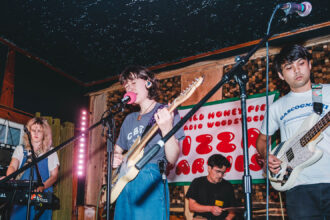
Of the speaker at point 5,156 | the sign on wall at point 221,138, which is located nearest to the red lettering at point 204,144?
the sign on wall at point 221,138

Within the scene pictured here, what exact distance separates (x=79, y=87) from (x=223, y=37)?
3.27 m

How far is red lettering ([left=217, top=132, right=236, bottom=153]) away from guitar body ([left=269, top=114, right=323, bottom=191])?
1.96 metres

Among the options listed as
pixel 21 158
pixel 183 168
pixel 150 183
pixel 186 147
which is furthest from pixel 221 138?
pixel 21 158

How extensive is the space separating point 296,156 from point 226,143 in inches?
87.9

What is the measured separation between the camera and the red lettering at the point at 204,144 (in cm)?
470

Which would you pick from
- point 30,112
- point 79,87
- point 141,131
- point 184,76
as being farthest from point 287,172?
point 79,87

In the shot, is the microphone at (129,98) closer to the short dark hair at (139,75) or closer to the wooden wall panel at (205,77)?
the short dark hair at (139,75)

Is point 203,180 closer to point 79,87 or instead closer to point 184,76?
point 184,76

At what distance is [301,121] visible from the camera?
241 cm

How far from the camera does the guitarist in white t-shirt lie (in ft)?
6.93

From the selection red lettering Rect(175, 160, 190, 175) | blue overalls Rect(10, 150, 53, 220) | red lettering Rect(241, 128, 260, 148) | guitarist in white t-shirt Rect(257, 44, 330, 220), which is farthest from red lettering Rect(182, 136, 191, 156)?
guitarist in white t-shirt Rect(257, 44, 330, 220)

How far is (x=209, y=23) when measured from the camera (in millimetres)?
4391

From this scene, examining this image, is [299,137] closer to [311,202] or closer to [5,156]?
[311,202]

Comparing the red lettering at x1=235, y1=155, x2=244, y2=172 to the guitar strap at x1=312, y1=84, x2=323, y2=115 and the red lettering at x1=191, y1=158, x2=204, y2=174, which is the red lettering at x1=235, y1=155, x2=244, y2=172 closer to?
the red lettering at x1=191, y1=158, x2=204, y2=174
